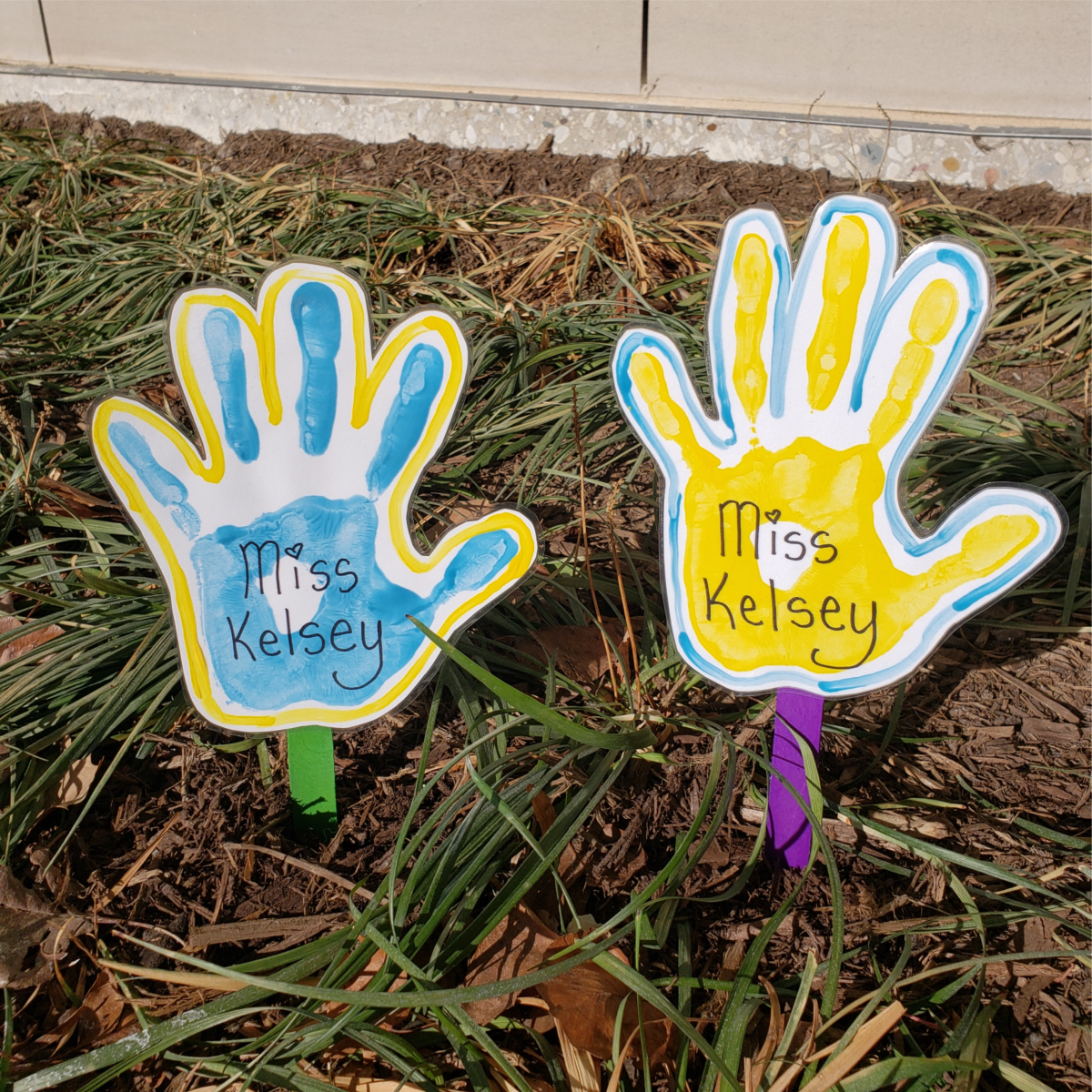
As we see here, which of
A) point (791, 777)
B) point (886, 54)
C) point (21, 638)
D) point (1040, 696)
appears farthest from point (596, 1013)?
point (886, 54)

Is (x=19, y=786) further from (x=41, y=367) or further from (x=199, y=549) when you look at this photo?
(x=41, y=367)

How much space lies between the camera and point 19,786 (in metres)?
1.23

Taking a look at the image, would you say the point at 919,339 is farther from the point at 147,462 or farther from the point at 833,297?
the point at 147,462

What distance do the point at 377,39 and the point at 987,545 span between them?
2.94 metres

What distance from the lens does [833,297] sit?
1000 mm

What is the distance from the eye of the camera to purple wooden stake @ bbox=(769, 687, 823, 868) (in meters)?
1.14

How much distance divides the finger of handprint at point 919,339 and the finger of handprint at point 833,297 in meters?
0.02

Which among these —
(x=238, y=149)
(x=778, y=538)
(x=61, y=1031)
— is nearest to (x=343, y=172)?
(x=238, y=149)

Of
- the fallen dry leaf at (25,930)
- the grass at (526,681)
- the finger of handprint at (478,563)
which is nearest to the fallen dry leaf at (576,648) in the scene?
the grass at (526,681)

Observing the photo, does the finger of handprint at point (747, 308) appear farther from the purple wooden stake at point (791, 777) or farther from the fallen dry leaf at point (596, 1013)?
the fallen dry leaf at point (596, 1013)

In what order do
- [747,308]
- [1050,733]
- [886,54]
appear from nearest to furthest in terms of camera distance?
1. [747,308]
2. [1050,733]
3. [886,54]

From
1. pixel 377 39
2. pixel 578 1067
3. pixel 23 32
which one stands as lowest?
pixel 578 1067

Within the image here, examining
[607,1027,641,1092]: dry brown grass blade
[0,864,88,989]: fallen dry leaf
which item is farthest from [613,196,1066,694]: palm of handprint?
[0,864,88,989]: fallen dry leaf

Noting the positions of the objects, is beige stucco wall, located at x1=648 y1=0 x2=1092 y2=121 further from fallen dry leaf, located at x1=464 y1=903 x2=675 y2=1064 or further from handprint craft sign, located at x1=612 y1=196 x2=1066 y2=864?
fallen dry leaf, located at x1=464 y1=903 x2=675 y2=1064
